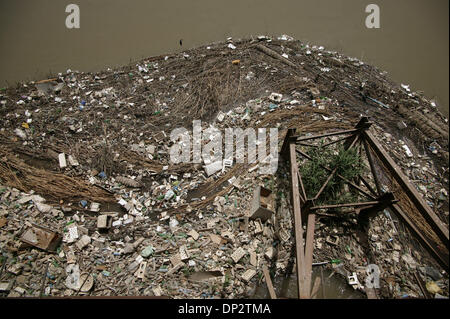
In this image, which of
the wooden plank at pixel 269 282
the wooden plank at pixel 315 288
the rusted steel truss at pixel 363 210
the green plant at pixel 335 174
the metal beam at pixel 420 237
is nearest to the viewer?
the rusted steel truss at pixel 363 210

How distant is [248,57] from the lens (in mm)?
5738

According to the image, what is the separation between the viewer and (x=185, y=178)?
415 centimetres

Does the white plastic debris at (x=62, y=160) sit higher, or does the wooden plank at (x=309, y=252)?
the white plastic debris at (x=62, y=160)

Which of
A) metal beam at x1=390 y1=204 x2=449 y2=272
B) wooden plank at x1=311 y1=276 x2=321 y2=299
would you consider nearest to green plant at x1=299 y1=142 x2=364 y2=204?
metal beam at x1=390 y1=204 x2=449 y2=272

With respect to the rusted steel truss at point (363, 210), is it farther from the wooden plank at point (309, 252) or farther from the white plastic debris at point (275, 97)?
the white plastic debris at point (275, 97)

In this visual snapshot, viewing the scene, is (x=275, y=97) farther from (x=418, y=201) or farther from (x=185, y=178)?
(x=418, y=201)

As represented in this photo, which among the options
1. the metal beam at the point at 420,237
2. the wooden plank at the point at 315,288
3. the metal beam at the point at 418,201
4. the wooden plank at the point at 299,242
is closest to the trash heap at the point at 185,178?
the wooden plank at the point at 315,288

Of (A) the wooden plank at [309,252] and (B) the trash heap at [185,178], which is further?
(B) the trash heap at [185,178]

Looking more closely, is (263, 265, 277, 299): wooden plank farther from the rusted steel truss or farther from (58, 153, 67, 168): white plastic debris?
(58, 153, 67, 168): white plastic debris

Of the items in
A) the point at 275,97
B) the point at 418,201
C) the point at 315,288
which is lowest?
the point at 315,288

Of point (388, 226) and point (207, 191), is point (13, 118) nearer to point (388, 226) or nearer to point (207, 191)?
point (207, 191)

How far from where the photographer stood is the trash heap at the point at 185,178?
3.31 meters

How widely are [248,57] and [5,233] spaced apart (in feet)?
17.3

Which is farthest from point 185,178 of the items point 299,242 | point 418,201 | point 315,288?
point 418,201
